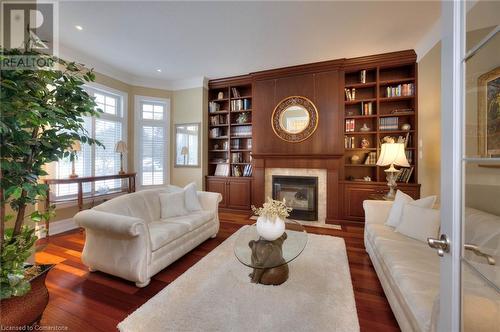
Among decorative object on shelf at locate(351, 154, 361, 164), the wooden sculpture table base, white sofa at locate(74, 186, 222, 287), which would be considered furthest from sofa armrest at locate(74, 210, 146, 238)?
decorative object on shelf at locate(351, 154, 361, 164)

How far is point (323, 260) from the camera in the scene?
2.36 metres

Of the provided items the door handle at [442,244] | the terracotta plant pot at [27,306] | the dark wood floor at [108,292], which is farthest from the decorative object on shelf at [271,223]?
the terracotta plant pot at [27,306]

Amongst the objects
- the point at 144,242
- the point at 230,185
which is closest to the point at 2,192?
the point at 144,242

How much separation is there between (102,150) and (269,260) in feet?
12.9

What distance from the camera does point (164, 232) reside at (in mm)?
2139

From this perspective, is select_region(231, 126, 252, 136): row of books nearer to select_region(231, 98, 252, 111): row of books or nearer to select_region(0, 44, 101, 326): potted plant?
select_region(231, 98, 252, 111): row of books

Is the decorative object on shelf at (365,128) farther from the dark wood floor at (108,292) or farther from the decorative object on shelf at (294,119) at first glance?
the dark wood floor at (108,292)

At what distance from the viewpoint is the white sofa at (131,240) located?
1873 mm

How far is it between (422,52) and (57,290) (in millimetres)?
5431

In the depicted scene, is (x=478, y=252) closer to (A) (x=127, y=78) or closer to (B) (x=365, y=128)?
(B) (x=365, y=128)

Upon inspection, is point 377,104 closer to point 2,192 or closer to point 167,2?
point 167,2

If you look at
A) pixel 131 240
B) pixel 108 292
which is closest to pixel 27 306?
pixel 108 292

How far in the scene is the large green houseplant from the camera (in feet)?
3.57

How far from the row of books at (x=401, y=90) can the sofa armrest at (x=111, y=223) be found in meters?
4.29
